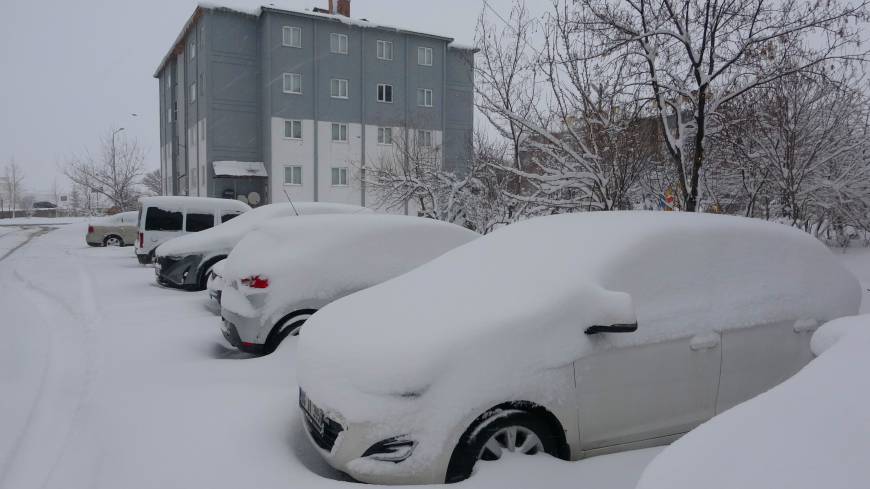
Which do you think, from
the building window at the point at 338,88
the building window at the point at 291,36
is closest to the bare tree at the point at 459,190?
the building window at the point at 338,88

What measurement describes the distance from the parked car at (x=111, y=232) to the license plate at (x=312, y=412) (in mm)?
21912

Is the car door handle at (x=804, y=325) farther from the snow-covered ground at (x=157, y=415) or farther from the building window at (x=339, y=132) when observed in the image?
the building window at (x=339, y=132)

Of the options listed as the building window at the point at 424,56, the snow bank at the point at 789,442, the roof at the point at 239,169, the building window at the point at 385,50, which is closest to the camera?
the snow bank at the point at 789,442

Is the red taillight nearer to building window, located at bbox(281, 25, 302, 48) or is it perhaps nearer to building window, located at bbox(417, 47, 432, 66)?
building window, located at bbox(281, 25, 302, 48)

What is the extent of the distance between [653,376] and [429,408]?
4.23ft

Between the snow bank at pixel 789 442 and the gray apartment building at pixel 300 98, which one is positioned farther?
the gray apartment building at pixel 300 98

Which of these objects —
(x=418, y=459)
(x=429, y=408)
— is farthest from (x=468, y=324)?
(x=418, y=459)

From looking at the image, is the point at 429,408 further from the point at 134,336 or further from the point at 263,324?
the point at 134,336

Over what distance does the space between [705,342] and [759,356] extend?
44 cm

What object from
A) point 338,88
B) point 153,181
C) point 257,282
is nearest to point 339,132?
point 338,88

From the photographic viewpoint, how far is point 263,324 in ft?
17.8

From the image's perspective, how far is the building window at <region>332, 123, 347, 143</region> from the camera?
37500 mm

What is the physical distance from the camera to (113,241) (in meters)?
22.5

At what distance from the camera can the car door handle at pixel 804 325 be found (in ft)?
12.2
